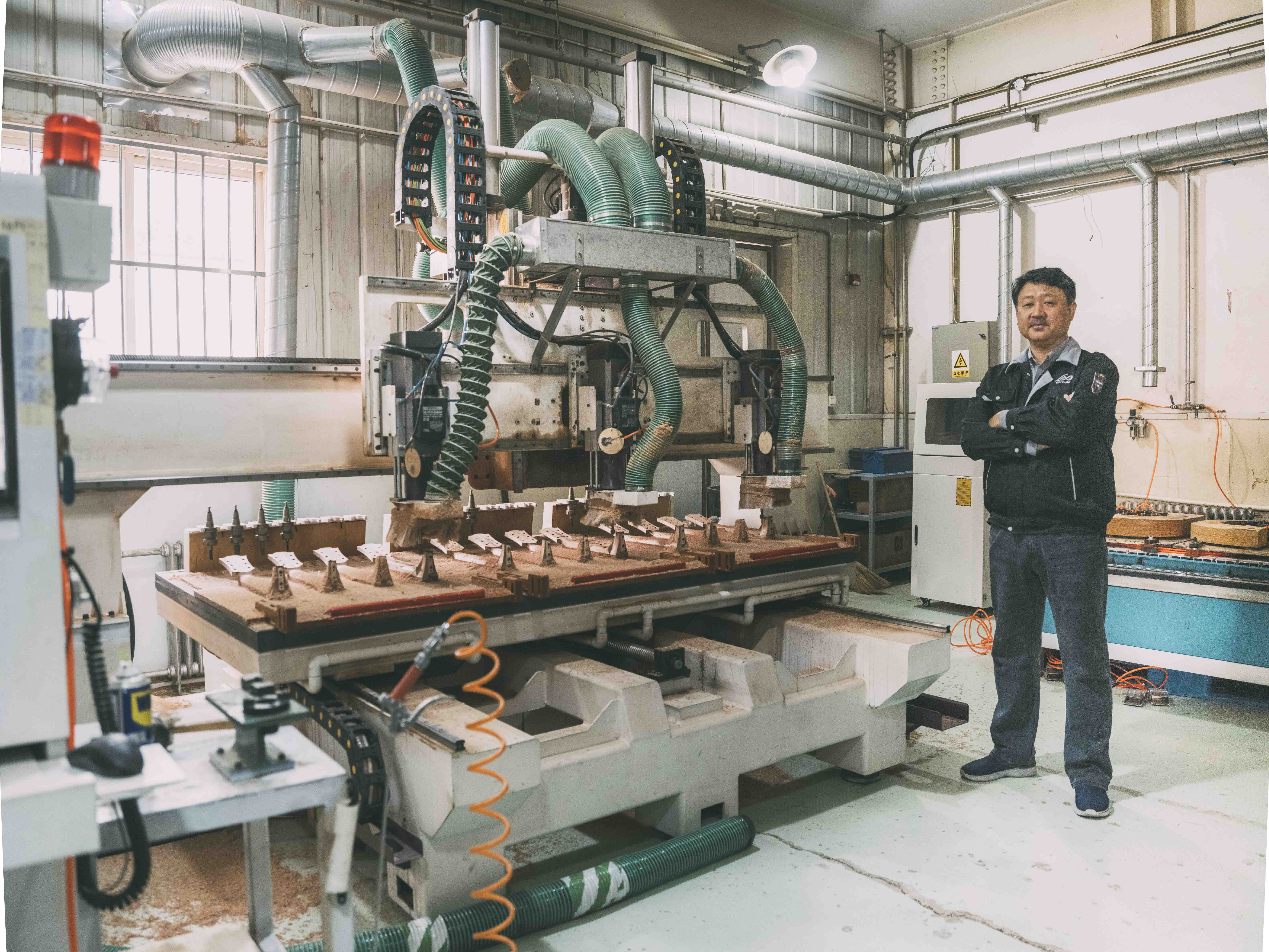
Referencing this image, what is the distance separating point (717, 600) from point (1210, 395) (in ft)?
13.6

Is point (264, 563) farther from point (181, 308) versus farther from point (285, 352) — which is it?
point (181, 308)

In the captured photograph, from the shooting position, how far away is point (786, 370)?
10.2ft

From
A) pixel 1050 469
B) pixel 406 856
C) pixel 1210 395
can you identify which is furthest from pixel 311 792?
pixel 1210 395

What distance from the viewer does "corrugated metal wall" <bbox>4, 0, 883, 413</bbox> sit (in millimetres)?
3979

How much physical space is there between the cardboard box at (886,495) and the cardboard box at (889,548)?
185 mm

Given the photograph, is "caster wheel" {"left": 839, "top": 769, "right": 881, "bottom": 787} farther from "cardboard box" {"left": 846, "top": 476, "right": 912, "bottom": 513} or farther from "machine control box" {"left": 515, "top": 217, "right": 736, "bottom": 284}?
"cardboard box" {"left": 846, "top": 476, "right": 912, "bottom": 513}

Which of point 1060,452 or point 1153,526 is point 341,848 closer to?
point 1060,452

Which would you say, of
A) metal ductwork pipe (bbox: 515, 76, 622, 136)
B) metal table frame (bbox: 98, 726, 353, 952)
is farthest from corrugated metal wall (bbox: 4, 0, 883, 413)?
metal table frame (bbox: 98, 726, 353, 952)

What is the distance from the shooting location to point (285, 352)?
424cm

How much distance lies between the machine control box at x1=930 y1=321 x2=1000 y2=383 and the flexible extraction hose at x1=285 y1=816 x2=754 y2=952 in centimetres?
404

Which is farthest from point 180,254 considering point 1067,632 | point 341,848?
point 1067,632

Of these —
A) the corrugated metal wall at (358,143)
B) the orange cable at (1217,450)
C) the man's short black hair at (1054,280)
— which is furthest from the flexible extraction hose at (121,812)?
the orange cable at (1217,450)

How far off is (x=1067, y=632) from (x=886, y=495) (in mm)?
3694

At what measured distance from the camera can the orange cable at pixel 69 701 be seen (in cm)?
123
